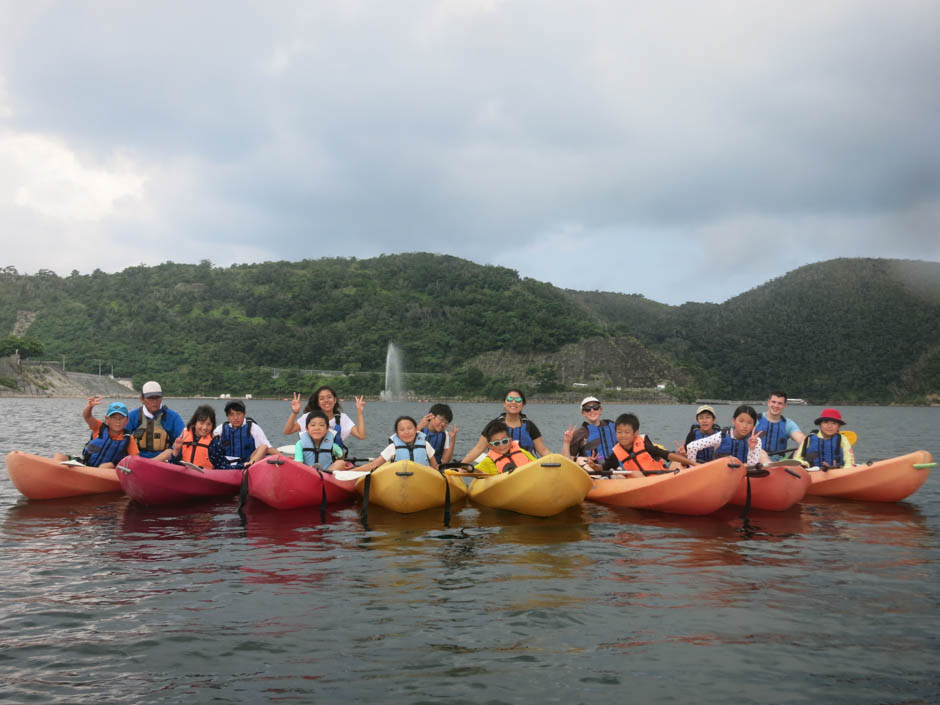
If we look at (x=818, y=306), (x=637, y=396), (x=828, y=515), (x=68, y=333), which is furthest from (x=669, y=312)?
(x=828, y=515)

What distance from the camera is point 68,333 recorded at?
128875 mm

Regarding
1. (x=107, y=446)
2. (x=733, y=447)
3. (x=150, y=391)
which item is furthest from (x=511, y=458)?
(x=107, y=446)

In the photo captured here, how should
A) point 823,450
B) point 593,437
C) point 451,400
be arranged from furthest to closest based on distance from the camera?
point 451,400
point 823,450
point 593,437

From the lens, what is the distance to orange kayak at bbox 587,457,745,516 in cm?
1043

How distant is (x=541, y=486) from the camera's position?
10367 millimetres

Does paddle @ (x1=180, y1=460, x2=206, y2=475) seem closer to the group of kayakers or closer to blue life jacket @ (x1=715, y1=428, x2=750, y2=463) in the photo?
the group of kayakers

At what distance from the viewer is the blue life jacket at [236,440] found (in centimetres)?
1262

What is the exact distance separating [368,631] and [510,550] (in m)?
3.36

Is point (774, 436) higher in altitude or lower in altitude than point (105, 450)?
higher

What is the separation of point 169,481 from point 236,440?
141cm

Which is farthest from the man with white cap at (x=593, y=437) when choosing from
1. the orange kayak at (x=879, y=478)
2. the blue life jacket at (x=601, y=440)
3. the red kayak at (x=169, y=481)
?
the red kayak at (x=169, y=481)

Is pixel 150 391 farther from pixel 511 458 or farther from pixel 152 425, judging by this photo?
pixel 511 458

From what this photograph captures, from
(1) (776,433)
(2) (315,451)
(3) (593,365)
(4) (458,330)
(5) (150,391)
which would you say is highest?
(4) (458,330)

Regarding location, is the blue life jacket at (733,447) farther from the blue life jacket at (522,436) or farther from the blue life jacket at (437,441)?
the blue life jacket at (437,441)
